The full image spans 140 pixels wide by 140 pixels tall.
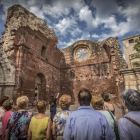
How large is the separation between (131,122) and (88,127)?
18.8 inches

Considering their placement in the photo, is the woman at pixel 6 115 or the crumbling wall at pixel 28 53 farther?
the crumbling wall at pixel 28 53

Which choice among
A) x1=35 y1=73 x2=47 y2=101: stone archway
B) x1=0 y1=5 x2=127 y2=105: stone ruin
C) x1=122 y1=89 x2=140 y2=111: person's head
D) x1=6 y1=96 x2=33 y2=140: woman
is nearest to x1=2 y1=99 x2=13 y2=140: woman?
x1=6 y1=96 x2=33 y2=140: woman

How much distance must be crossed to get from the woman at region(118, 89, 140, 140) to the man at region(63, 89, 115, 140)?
0.16 m

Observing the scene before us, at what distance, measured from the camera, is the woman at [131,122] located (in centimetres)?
106

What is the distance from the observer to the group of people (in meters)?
1.15

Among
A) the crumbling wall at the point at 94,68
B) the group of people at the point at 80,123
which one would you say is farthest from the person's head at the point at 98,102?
the crumbling wall at the point at 94,68

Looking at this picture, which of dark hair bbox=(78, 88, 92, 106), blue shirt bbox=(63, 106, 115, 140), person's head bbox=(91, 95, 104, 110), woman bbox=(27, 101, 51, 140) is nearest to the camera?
blue shirt bbox=(63, 106, 115, 140)

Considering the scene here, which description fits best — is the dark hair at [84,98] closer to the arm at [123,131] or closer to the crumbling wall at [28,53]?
the arm at [123,131]

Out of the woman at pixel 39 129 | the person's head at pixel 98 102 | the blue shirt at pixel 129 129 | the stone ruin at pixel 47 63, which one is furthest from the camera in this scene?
the stone ruin at pixel 47 63

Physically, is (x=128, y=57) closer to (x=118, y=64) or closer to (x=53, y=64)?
(x=118, y=64)

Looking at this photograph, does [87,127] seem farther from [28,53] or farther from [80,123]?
[28,53]

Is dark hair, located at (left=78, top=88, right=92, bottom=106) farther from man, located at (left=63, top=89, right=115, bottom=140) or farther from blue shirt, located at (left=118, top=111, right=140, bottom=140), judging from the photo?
Result: blue shirt, located at (left=118, top=111, right=140, bottom=140)

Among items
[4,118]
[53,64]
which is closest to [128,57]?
[53,64]

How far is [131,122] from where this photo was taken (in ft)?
3.60
